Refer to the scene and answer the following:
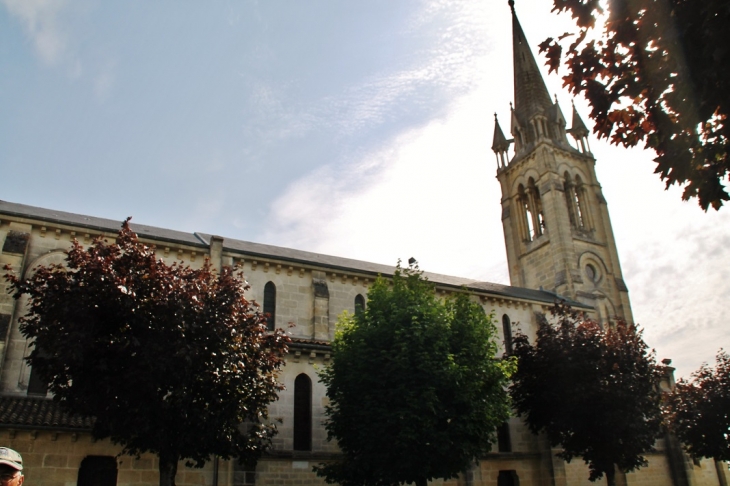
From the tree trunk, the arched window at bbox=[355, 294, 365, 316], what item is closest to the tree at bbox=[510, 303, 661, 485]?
the arched window at bbox=[355, 294, 365, 316]

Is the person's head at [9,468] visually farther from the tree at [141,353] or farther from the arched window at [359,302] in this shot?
the arched window at [359,302]

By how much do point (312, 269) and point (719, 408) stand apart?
20880mm

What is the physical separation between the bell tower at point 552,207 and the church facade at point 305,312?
0.39 ft

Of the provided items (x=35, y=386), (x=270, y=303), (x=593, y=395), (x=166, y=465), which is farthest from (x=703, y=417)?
(x=35, y=386)

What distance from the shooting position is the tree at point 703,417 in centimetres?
2683

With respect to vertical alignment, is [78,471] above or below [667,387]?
below

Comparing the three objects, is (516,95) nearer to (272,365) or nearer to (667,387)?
(667,387)

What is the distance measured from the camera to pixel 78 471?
1631 cm

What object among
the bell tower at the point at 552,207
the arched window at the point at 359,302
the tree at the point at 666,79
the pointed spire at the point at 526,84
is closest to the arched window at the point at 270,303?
the arched window at the point at 359,302

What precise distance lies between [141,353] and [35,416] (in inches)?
221

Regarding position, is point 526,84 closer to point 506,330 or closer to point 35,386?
point 506,330

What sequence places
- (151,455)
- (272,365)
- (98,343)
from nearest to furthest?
1. (98,343)
2. (272,365)
3. (151,455)

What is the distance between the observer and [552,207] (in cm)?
4131

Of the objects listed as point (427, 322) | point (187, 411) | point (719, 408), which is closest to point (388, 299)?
point (427, 322)
